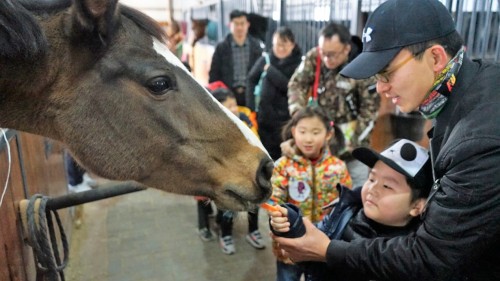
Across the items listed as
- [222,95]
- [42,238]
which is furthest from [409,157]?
[222,95]

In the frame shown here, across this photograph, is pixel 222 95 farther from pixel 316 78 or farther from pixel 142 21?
pixel 142 21

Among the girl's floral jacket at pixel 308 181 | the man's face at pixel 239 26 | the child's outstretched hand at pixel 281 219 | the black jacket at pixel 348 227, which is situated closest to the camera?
the child's outstretched hand at pixel 281 219

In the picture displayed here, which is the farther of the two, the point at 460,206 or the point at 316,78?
the point at 316,78

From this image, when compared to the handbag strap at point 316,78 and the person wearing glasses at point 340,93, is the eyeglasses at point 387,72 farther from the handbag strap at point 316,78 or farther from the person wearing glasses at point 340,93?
the handbag strap at point 316,78

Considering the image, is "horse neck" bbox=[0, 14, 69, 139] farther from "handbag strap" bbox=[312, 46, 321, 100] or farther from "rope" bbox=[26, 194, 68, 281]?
"handbag strap" bbox=[312, 46, 321, 100]

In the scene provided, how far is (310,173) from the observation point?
2.62 meters

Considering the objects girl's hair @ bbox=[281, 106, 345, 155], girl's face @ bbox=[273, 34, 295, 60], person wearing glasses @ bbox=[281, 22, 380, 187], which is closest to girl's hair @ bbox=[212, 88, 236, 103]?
person wearing glasses @ bbox=[281, 22, 380, 187]

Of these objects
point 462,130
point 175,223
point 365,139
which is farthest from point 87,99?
point 175,223

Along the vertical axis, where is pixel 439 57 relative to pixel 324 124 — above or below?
above

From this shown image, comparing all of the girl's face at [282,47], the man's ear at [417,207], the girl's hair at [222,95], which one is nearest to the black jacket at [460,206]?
the man's ear at [417,207]

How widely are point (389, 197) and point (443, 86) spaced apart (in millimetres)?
510

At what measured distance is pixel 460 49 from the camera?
135cm

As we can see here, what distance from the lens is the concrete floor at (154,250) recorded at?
10.1 feet

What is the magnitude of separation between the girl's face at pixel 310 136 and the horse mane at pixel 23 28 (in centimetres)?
171
